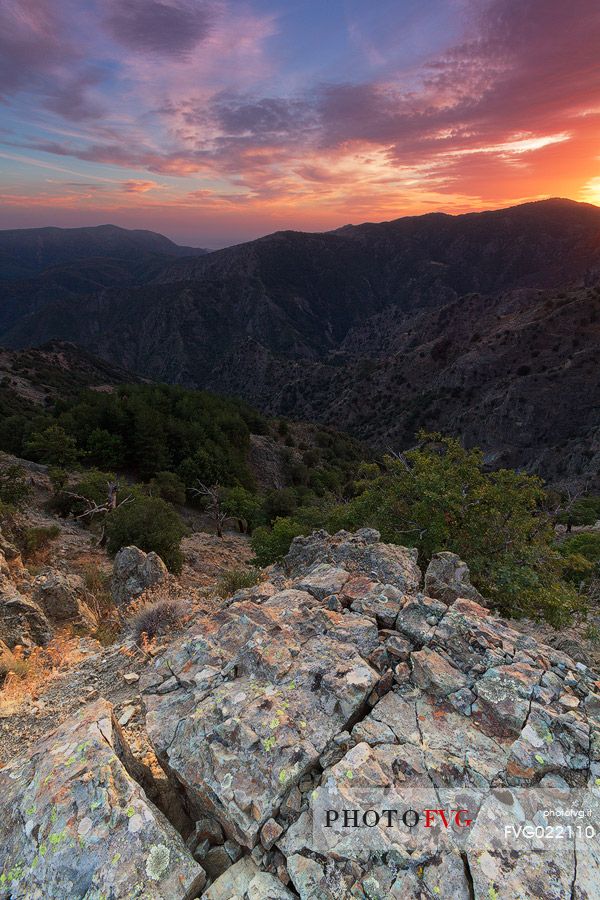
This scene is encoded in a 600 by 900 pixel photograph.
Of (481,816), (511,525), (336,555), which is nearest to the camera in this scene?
(481,816)

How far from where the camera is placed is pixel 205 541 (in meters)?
23.0

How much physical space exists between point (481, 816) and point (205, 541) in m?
20.6

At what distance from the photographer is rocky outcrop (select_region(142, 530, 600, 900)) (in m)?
3.30

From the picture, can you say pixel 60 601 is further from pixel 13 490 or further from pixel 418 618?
pixel 13 490

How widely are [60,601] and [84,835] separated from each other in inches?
276

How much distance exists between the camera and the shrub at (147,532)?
52.8 ft

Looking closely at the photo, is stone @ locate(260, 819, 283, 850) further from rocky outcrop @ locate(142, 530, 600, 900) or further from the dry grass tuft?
the dry grass tuft

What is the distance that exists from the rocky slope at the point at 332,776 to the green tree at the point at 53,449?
27.6 meters

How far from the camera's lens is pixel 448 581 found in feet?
26.3

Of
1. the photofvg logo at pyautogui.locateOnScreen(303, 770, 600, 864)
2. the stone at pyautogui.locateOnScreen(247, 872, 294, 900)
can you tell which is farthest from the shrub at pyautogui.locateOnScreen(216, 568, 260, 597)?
the stone at pyautogui.locateOnScreen(247, 872, 294, 900)

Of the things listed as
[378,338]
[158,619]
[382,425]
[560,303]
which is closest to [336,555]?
[158,619]

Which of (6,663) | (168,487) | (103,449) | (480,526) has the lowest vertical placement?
(168,487)

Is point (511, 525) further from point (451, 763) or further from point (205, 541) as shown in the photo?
point (205, 541)

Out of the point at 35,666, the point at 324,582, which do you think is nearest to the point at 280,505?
the point at 324,582
